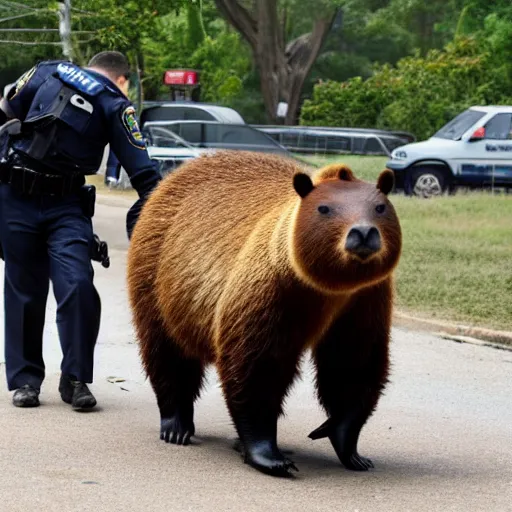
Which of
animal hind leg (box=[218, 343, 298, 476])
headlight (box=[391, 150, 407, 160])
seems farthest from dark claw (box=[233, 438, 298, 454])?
headlight (box=[391, 150, 407, 160])

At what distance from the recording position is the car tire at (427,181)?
2331 cm

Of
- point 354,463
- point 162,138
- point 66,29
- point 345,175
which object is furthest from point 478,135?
point 345,175

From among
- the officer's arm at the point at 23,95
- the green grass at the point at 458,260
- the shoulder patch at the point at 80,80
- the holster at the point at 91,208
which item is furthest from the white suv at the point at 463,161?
the shoulder patch at the point at 80,80

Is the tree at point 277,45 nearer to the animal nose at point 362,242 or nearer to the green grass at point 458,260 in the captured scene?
the green grass at point 458,260

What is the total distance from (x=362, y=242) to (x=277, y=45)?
35564 mm

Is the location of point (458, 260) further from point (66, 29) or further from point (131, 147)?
point (66, 29)

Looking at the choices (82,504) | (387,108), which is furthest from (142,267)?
(387,108)

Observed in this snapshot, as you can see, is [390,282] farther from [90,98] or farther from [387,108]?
[387,108]

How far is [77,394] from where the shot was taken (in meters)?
6.95

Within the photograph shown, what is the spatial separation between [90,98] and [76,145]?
0.83 ft

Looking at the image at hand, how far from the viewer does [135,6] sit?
23031 mm

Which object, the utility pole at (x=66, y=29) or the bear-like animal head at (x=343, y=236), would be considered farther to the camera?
the utility pole at (x=66, y=29)

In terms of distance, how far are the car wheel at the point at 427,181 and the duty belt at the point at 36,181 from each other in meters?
16.7

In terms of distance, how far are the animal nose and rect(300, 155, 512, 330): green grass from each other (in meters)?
5.51
